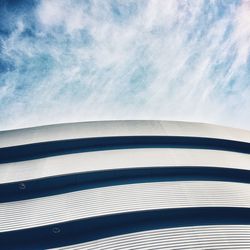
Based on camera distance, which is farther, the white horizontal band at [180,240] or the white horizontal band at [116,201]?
the white horizontal band at [116,201]

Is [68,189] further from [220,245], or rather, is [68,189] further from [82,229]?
[220,245]

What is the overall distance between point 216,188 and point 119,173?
18.8 feet

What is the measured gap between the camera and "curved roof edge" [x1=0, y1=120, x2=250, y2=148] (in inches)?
626

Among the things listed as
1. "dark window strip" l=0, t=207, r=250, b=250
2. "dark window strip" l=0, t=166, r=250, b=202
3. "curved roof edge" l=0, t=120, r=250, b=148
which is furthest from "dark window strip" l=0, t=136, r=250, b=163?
"dark window strip" l=0, t=207, r=250, b=250

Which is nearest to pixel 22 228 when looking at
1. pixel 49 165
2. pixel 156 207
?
pixel 49 165

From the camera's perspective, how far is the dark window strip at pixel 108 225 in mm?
10492

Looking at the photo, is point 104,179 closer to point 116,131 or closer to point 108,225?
point 108,225

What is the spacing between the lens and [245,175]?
1555 cm

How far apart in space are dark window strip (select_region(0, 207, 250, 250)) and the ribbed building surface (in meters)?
0.05

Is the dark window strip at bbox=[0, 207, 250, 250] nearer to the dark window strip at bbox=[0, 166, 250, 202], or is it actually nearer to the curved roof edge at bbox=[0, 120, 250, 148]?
the dark window strip at bbox=[0, 166, 250, 202]

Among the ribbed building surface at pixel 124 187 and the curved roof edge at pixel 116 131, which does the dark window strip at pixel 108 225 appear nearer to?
the ribbed building surface at pixel 124 187

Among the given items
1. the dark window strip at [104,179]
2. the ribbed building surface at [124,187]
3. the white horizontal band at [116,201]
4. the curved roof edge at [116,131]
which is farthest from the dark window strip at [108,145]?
the white horizontal band at [116,201]

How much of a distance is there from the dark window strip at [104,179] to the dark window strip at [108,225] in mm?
2172

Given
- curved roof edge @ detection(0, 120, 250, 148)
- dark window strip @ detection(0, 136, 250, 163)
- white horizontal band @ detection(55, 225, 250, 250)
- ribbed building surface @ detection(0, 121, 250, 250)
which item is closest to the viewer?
white horizontal band @ detection(55, 225, 250, 250)
